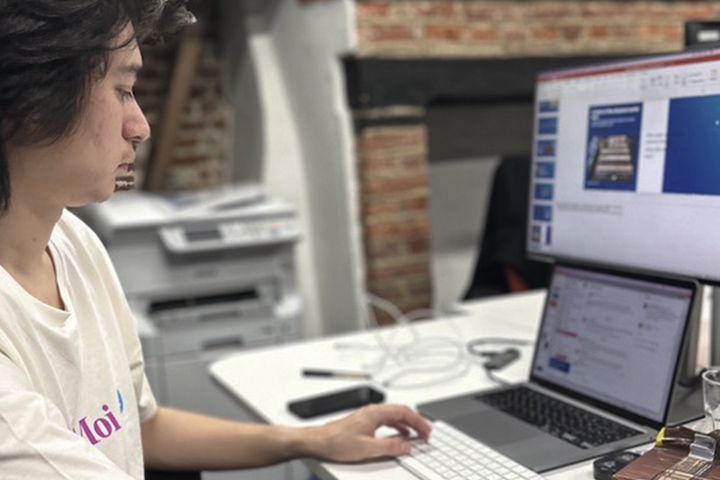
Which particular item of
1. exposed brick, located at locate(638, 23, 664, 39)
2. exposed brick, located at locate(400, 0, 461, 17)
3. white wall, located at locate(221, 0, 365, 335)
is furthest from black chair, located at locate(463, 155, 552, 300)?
exposed brick, located at locate(638, 23, 664, 39)

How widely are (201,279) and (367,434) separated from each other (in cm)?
147

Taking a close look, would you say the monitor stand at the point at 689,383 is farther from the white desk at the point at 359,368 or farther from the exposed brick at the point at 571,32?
the exposed brick at the point at 571,32

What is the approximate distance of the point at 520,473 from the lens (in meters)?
0.98

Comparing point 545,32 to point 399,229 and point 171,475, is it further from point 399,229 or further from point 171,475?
point 171,475

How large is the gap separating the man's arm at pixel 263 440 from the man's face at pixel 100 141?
0.46 meters

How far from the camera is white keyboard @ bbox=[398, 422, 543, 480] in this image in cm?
98

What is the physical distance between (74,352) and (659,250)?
0.85 meters

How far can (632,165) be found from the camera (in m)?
1.16

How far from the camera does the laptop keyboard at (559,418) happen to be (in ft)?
3.54

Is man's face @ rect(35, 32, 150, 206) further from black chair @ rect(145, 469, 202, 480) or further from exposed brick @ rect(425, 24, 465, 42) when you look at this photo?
exposed brick @ rect(425, 24, 465, 42)

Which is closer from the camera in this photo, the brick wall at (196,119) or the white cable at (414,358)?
the white cable at (414,358)

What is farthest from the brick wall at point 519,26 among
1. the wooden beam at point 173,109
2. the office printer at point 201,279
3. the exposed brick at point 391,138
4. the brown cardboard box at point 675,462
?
the brown cardboard box at point 675,462

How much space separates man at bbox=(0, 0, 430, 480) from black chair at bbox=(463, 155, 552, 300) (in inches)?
54.1

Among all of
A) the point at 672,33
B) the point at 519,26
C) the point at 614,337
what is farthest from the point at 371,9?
the point at 614,337
